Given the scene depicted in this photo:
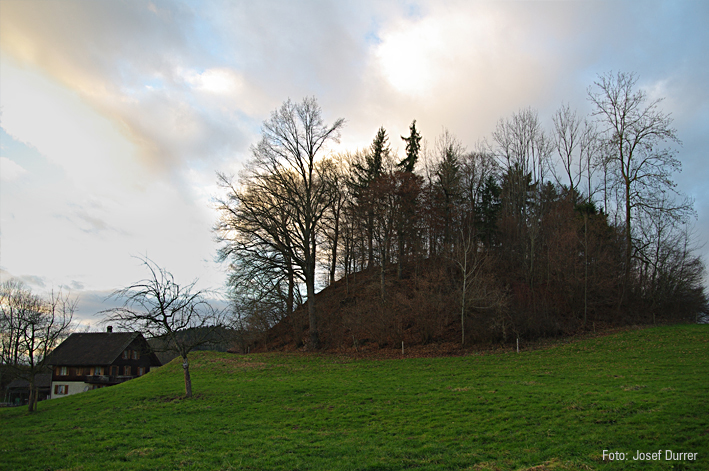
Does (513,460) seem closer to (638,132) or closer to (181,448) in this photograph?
(181,448)

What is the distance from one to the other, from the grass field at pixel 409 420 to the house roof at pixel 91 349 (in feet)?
106

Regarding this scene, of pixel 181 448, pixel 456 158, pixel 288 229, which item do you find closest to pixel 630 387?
pixel 181 448

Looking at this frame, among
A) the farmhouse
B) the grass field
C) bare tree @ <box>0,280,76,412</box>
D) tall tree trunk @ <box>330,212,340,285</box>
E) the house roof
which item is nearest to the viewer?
the grass field

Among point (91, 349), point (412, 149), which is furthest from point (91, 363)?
point (412, 149)

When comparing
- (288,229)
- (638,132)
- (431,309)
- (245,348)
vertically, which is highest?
(638,132)

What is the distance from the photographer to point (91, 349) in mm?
48625

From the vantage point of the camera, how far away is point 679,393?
1117cm

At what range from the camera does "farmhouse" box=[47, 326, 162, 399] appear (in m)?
46.6

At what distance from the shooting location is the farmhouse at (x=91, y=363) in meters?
46.6

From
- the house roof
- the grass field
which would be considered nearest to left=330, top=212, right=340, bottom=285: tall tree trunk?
the grass field

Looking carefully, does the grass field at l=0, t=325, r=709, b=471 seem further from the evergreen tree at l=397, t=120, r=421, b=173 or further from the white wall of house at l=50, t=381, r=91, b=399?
the white wall of house at l=50, t=381, r=91, b=399

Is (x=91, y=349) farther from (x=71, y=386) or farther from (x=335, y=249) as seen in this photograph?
(x=335, y=249)

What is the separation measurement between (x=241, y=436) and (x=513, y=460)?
23.2 ft

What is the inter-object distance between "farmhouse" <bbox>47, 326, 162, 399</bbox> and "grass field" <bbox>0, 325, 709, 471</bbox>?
104 ft
